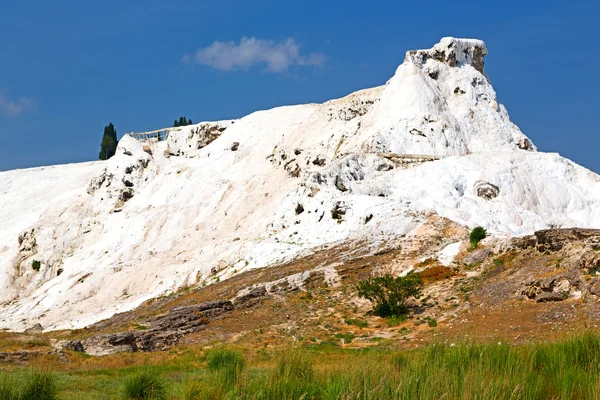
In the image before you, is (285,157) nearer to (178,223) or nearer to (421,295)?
(178,223)

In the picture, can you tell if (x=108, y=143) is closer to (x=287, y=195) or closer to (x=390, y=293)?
(x=287, y=195)

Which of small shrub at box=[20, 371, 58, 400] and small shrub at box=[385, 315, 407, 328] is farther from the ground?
small shrub at box=[20, 371, 58, 400]

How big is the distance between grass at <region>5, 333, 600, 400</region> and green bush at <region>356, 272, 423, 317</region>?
14.7 m

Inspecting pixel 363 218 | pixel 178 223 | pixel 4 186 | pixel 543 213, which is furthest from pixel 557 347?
pixel 4 186

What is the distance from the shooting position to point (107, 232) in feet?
174

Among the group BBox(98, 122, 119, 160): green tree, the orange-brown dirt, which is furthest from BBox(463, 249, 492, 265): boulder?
BBox(98, 122, 119, 160): green tree

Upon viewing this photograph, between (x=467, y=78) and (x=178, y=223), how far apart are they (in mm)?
26865

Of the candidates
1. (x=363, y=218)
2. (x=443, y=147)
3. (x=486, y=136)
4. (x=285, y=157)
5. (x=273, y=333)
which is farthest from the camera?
(x=285, y=157)

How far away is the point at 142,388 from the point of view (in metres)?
9.61

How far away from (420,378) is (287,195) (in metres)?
34.9

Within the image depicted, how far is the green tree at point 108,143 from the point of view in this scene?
11819 centimetres

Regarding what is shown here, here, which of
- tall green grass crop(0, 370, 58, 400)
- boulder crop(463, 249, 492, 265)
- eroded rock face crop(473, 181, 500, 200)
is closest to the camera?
tall green grass crop(0, 370, 58, 400)

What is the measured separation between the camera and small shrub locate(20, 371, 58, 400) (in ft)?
29.6

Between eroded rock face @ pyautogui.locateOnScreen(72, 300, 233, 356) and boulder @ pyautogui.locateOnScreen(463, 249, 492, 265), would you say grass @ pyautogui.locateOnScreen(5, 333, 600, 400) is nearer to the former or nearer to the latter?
eroded rock face @ pyautogui.locateOnScreen(72, 300, 233, 356)
